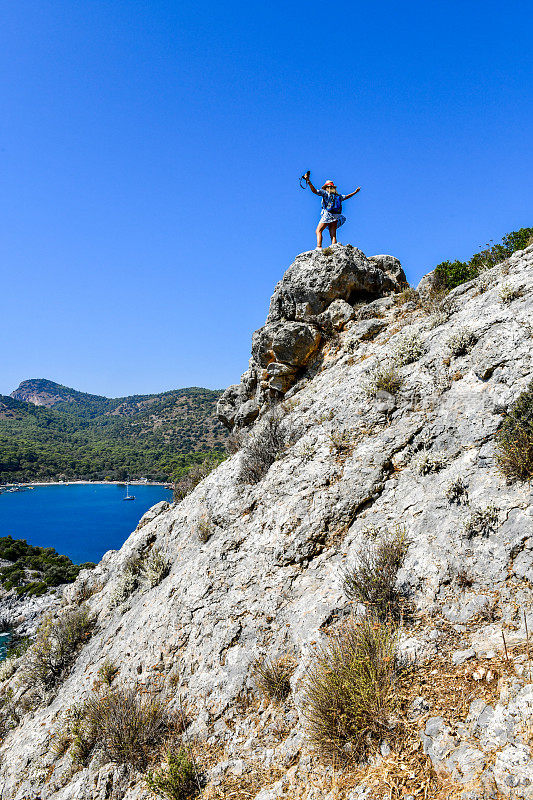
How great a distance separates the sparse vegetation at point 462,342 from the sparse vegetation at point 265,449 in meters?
3.44

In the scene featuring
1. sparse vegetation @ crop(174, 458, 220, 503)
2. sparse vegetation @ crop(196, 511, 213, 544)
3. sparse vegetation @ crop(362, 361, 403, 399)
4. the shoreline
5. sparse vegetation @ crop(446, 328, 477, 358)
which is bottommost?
the shoreline

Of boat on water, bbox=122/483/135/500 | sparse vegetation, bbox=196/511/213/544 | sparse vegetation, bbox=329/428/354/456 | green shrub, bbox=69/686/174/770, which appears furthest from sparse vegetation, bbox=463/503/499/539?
boat on water, bbox=122/483/135/500

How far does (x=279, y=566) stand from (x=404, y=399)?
355 centimetres

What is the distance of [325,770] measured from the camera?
11.1ft

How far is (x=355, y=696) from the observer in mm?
3289

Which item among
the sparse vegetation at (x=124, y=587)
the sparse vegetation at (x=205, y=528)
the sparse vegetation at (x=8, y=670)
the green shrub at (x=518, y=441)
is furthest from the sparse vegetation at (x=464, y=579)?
the sparse vegetation at (x=8, y=670)

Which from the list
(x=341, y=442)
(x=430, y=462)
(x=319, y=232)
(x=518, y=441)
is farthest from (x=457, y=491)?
(x=319, y=232)

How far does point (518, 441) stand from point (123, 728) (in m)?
6.46

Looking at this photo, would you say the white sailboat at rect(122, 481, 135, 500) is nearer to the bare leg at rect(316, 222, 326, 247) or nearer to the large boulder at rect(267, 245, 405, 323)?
the large boulder at rect(267, 245, 405, 323)

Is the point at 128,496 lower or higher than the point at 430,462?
lower

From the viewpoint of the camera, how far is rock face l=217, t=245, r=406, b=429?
399 inches

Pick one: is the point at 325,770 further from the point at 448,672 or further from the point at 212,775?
the point at 212,775

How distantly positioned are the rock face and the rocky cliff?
2.8 inches

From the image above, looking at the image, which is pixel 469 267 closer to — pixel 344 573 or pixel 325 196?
pixel 325 196
